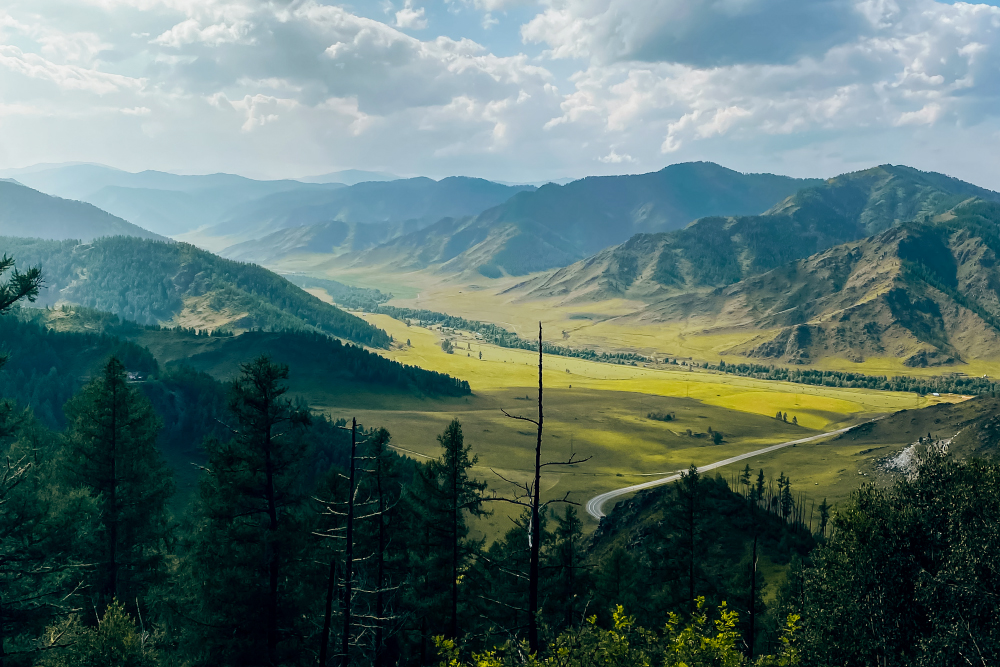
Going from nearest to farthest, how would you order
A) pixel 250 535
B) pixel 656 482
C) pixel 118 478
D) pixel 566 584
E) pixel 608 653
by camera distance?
1. pixel 608 653
2. pixel 250 535
3. pixel 118 478
4. pixel 566 584
5. pixel 656 482

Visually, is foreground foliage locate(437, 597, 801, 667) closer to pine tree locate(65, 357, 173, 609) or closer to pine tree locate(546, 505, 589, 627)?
pine tree locate(546, 505, 589, 627)

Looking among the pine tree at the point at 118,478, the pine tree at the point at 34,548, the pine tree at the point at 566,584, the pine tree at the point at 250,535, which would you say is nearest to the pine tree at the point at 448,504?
the pine tree at the point at 250,535

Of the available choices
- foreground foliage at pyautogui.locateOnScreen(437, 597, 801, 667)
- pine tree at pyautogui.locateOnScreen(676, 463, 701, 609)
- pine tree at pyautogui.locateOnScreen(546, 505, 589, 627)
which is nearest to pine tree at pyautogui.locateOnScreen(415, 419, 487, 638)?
pine tree at pyautogui.locateOnScreen(546, 505, 589, 627)

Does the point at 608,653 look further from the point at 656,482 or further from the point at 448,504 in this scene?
the point at 656,482

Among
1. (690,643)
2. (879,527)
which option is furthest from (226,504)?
(879,527)

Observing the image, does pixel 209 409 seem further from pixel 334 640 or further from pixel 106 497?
pixel 334 640

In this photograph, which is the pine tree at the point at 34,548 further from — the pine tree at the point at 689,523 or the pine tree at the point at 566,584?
the pine tree at the point at 689,523

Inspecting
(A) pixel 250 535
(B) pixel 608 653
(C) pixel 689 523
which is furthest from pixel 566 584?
(B) pixel 608 653

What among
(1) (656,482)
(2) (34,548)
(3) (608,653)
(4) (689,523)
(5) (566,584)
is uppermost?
(3) (608,653)
